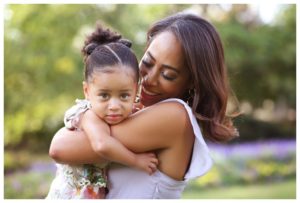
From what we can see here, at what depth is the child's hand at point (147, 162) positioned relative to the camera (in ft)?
7.94

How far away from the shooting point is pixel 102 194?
2541 millimetres

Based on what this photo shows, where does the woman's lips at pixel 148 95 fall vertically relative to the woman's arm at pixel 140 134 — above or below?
above

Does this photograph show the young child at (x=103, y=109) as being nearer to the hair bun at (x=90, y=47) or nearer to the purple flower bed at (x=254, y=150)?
the hair bun at (x=90, y=47)

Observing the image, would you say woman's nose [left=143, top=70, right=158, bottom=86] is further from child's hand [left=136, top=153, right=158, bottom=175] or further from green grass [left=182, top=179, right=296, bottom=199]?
green grass [left=182, top=179, right=296, bottom=199]

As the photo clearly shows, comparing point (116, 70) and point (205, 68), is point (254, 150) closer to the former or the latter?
point (205, 68)

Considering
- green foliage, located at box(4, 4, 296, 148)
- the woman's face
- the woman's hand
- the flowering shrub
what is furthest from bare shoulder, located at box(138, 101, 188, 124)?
the flowering shrub

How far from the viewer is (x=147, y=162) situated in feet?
8.00

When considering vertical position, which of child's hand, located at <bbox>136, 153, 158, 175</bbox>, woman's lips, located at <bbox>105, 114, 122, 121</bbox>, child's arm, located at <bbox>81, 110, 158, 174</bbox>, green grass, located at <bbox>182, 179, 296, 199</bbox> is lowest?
green grass, located at <bbox>182, 179, 296, 199</bbox>

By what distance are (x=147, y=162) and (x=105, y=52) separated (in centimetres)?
50

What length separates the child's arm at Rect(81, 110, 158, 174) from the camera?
235 cm

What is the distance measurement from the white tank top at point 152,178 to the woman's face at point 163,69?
0.09 metres

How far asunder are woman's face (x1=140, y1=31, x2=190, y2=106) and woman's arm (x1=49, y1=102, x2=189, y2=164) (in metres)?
0.12

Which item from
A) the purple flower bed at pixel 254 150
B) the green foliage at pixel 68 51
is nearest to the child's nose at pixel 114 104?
the green foliage at pixel 68 51

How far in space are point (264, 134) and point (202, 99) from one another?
8627 millimetres
